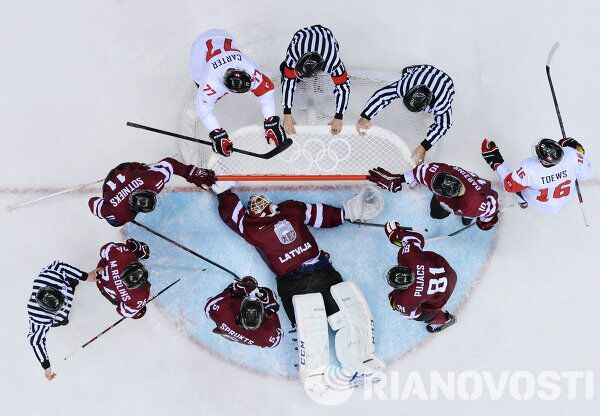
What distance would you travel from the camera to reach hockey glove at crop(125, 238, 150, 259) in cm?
396

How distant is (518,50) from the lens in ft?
14.5

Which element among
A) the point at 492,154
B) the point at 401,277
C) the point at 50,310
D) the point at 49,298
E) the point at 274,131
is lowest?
the point at 50,310

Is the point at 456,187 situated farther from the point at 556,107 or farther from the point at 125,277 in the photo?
the point at 125,277

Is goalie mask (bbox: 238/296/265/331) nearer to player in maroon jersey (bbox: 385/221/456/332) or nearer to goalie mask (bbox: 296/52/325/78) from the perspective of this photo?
player in maroon jersey (bbox: 385/221/456/332)

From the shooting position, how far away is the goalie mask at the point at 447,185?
11.2 feet

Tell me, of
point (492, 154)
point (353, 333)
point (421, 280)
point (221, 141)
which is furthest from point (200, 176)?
point (492, 154)

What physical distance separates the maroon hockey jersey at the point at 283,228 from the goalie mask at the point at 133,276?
78 centimetres

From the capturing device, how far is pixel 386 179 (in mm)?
4012

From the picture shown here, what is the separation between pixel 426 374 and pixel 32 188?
11.5 ft

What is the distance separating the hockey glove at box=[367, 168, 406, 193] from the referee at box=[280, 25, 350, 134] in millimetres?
522

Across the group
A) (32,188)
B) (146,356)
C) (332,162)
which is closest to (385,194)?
(332,162)

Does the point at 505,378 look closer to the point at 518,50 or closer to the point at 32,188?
the point at 518,50

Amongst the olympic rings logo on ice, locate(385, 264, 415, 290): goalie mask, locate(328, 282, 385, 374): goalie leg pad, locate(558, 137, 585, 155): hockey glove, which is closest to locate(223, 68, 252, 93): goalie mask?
the olympic rings logo on ice

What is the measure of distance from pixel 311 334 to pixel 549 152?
6.62 feet
